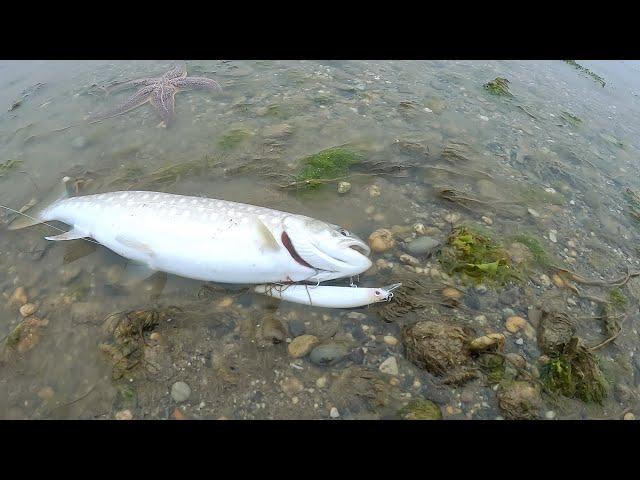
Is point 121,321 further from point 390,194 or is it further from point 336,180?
point 390,194

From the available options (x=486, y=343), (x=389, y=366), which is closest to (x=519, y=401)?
(x=486, y=343)

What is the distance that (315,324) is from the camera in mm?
4785

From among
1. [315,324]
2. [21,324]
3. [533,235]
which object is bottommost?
[21,324]

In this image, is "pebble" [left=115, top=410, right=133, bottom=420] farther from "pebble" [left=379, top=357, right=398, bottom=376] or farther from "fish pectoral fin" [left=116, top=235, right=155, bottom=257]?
"pebble" [left=379, top=357, right=398, bottom=376]

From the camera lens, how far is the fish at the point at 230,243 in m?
4.97

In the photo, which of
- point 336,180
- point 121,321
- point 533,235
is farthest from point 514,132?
point 121,321

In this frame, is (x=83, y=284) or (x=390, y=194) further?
(x=390, y=194)

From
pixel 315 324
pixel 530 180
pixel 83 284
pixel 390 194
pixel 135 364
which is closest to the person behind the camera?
pixel 135 364

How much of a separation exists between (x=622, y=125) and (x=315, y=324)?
31.6 ft

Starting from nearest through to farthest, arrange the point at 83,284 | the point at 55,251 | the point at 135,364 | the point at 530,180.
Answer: the point at 135,364 → the point at 83,284 → the point at 55,251 → the point at 530,180

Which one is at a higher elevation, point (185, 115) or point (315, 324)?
point (185, 115)

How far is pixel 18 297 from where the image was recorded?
527cm

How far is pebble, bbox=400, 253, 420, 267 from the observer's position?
5387 mm

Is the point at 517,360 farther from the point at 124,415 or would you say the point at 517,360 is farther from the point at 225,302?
the point at 124,415
